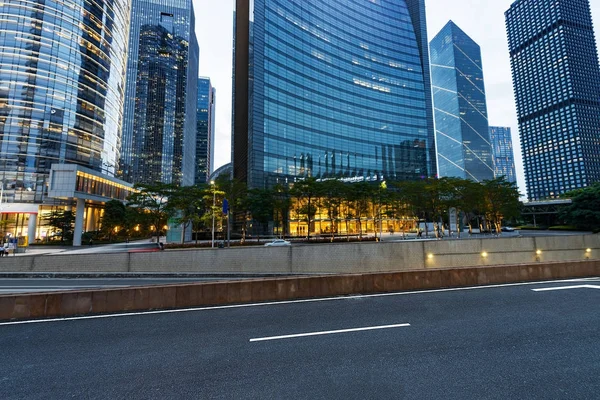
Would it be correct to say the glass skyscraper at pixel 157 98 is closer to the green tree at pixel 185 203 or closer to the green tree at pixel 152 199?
the green tree at pixel 152 199

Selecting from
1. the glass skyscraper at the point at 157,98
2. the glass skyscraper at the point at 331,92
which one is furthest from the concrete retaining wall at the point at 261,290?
the glass skyscraper at the point at 157,98

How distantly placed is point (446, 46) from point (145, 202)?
724 feet

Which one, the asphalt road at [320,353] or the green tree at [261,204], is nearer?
the asphalt road at [320,353]

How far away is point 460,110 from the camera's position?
16975 cm

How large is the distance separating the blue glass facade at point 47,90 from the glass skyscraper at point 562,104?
236960mm

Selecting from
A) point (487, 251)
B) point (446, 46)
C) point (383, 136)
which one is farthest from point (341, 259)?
point (446, 46)

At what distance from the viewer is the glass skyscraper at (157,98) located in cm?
15712

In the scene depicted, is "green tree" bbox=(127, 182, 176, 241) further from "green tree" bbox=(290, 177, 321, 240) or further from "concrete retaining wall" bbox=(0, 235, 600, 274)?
"green tree" bbox=(290, 177, 321, 240)

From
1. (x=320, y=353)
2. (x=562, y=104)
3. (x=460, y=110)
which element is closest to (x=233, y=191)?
(x=320, y=353)

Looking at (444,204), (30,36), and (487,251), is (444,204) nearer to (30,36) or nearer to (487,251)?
(487,251)

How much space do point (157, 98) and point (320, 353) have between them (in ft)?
623

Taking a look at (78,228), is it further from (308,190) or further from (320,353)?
(320,353)

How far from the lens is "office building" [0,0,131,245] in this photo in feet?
181

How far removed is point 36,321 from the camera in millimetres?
7887
